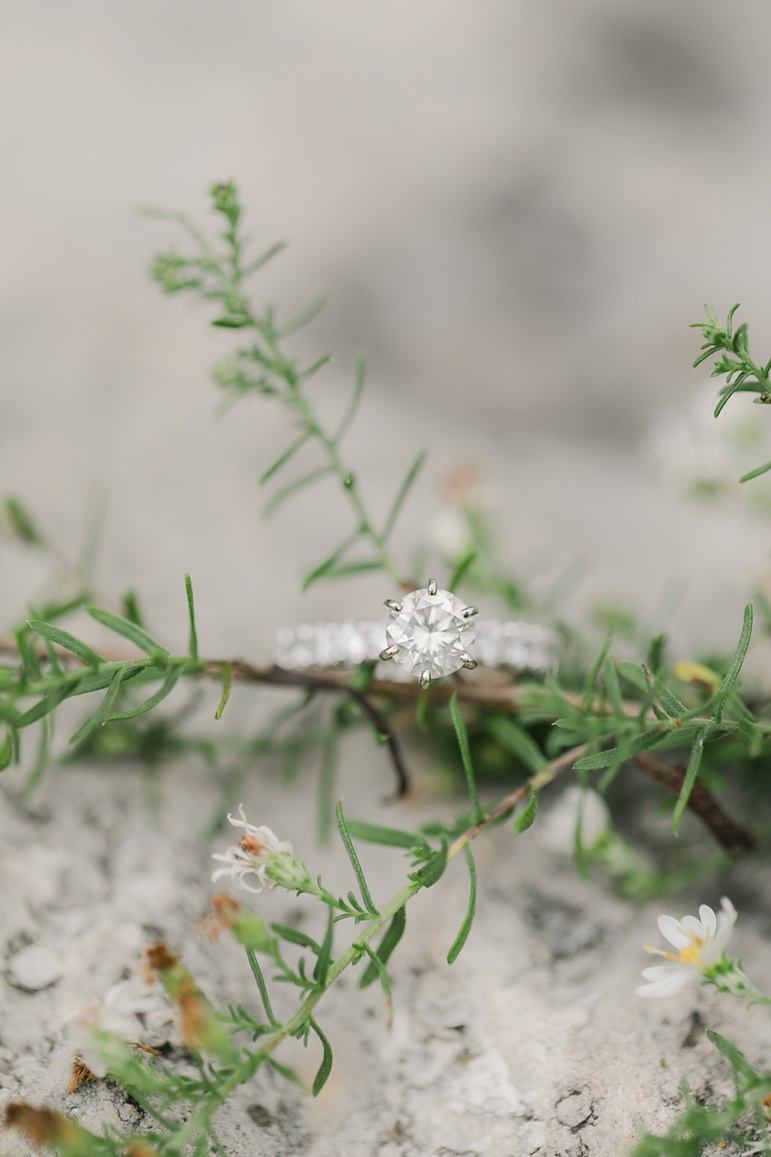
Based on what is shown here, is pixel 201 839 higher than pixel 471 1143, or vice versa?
pixel 201 839

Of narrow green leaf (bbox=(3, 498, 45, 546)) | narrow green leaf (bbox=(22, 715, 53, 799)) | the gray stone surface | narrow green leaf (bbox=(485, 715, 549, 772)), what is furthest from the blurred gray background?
narrow green leaf (bbox=(22, 715, 53, 799))

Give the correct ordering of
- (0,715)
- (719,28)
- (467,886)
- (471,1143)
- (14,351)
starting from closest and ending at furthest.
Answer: (0,715)
(471,1143)
(467,886)
(14,351)
(719,28)

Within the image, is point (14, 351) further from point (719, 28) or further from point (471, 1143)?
point (719, 28)

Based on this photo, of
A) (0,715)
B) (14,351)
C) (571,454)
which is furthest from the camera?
(571,454)

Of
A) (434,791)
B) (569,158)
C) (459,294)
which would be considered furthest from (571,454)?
(434,791)

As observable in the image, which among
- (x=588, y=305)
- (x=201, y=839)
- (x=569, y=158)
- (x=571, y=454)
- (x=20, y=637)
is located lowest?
(x=201, y=839)

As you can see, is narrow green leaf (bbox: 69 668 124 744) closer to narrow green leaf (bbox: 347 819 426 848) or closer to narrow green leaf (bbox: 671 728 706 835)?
narrow green leaf (bbox: 347 819 426 848)

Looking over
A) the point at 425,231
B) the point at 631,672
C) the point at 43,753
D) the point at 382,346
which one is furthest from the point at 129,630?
the point at 425,231

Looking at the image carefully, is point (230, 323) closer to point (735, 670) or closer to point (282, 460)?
point (282, 460)
